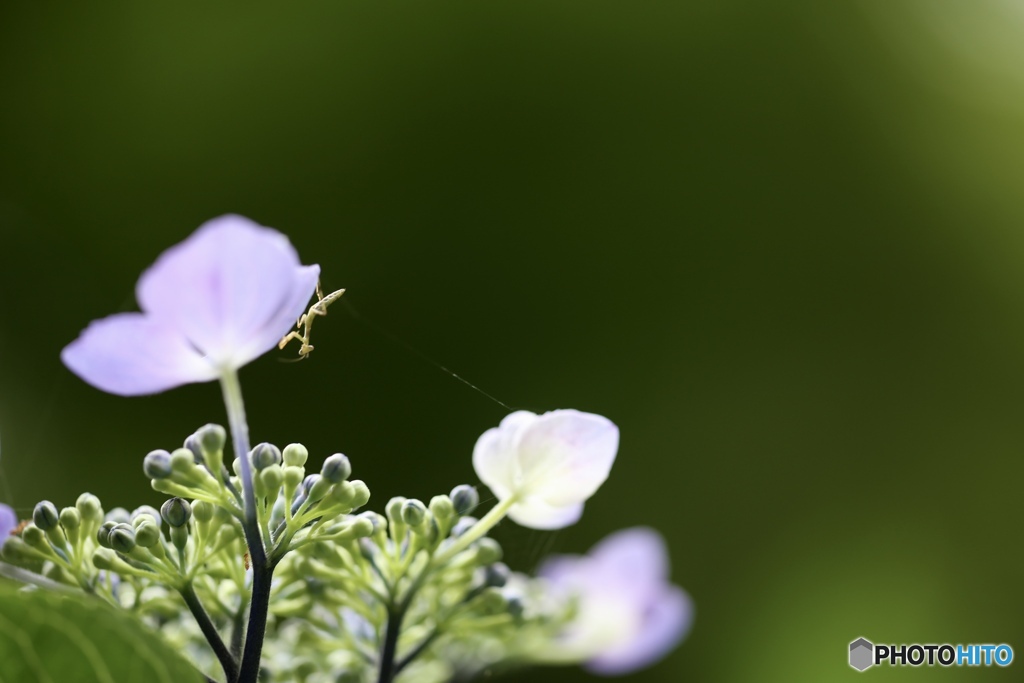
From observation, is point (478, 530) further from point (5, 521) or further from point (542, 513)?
point (5, 521)

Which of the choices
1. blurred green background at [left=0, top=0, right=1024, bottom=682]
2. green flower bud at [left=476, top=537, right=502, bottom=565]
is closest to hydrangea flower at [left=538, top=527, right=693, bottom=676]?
green flower bud at [left=476, top=537, right=502, bottom=565]

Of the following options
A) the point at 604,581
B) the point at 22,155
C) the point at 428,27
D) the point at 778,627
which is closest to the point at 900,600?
the point at 778,627


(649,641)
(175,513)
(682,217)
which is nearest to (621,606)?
(649,641)

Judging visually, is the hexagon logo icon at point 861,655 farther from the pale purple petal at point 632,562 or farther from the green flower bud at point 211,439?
the green flower bud at point 211,439

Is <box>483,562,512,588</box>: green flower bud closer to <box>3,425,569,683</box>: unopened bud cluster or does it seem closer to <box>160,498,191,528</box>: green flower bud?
<box>3,425,569,683</box>: unopened bud cluster

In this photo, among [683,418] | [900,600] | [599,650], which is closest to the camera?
[599,650]

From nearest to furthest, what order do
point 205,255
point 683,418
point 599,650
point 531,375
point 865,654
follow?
point 205,255 → point 599,650 → point 865,654 → point 531,375 → point 683,418

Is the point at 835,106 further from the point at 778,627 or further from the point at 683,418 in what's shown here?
the point at 778,627
